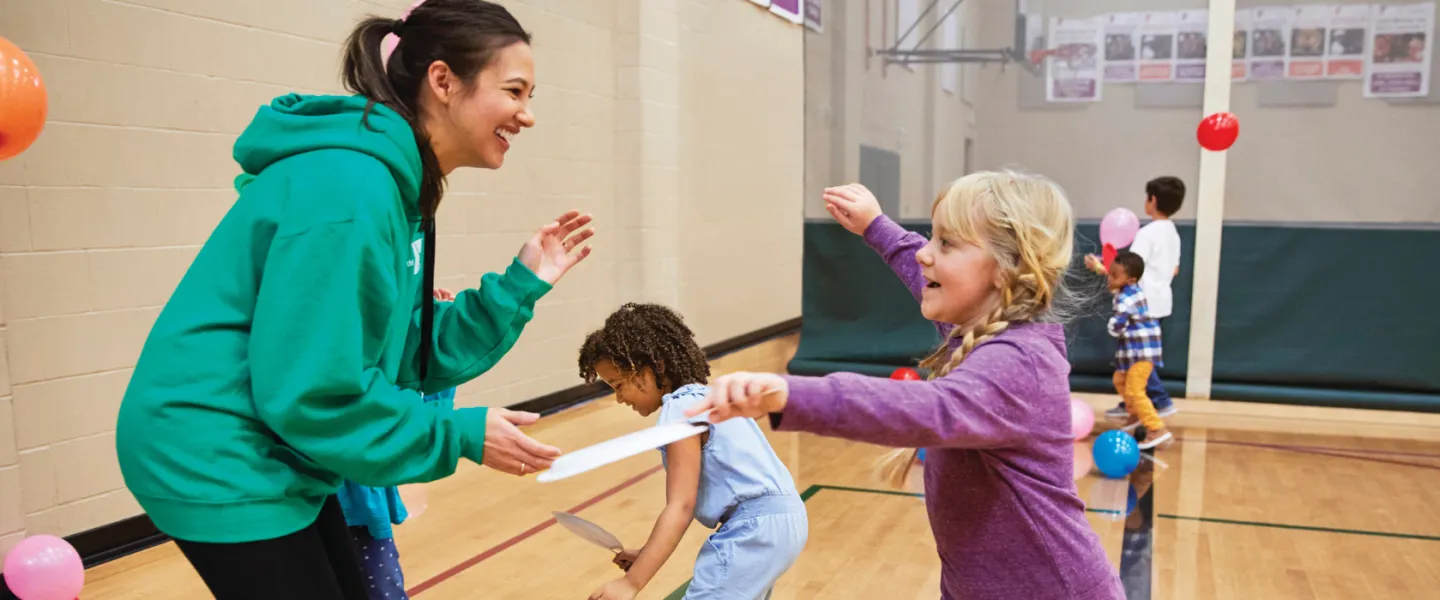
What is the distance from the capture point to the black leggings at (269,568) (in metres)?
1.31

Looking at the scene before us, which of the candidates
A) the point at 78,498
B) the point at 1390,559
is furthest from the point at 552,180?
the point at 1390,559

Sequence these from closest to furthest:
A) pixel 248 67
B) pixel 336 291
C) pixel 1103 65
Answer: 1. pixel 336 291
2. pixel 248 67
3. pixel 1103 65

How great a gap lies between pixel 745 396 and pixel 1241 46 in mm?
5764

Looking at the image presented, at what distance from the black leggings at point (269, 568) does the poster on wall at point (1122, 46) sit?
584 centimetres

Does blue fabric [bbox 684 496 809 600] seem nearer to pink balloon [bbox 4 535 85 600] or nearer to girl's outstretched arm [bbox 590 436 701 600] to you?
girl's outstretched arm [bbox 590 436 701 600]

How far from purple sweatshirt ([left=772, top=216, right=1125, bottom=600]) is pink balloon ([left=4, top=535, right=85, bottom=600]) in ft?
7.82

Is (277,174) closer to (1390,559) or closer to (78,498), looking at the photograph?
(78,498)

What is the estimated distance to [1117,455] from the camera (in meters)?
4.52

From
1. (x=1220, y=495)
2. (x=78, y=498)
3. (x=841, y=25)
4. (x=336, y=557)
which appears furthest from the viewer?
(x=841, y=25)

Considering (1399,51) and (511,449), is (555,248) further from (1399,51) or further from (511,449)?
(1399,51)

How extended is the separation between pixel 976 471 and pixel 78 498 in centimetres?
305

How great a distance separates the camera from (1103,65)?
20.6 ft

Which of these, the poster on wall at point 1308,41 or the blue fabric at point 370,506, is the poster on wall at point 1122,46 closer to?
the poster on wall at point 1308,41

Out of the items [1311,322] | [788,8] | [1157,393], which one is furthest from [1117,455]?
[788,8]
